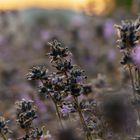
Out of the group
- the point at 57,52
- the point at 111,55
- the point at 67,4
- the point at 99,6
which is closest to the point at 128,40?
the point at 57,52

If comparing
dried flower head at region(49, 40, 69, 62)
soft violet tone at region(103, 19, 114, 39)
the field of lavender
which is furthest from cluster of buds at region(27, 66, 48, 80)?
soft violet tone at region(103, 19, 114, 39)

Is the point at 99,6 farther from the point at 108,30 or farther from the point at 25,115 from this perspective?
the point at 25,115

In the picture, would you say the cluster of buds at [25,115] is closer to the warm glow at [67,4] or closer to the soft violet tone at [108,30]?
the soft violet tone at [108,30]

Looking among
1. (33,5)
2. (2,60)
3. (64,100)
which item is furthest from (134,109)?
(33,5)

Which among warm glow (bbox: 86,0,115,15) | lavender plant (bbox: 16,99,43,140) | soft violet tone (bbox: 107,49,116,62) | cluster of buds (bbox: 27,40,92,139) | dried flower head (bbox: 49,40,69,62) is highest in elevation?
warm glow (bbox: 86,0,115,15)

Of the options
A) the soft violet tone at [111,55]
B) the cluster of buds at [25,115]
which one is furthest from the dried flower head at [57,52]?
the soft violet tone at [111,55]

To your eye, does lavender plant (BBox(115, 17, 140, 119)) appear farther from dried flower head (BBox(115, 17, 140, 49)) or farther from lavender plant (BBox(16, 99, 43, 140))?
lavender plant (BBox(16, 99, 43, 140))
